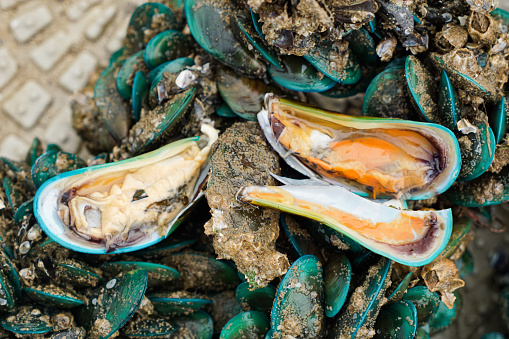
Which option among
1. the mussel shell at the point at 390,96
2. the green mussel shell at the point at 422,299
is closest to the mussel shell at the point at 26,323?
the green mussel shell at the point at 422,299

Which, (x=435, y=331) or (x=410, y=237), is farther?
(x=435, y=331)

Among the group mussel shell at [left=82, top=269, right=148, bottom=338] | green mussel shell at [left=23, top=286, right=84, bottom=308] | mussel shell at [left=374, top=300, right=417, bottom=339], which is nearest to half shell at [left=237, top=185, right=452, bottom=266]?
mussel shell at [left=374, top=300, right=417, bottom=339]

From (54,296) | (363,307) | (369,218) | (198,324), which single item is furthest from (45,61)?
(363,307)

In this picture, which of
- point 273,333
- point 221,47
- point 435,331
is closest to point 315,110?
point 221,47

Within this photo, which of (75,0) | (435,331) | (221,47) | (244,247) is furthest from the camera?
(75,0)

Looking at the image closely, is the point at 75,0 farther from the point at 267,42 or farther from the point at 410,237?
the point at 410,237

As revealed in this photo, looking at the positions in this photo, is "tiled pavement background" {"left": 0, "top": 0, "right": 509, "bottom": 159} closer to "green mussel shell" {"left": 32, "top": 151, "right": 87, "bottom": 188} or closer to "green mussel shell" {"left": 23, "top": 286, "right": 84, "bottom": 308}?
"green mussel shell" {"left": 32, "top": 151, "right": 87, "bottom": 188}

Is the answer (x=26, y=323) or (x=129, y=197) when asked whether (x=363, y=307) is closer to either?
(x=129, y=197)
